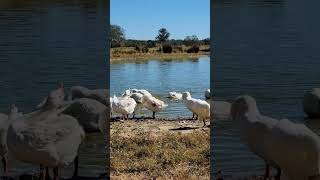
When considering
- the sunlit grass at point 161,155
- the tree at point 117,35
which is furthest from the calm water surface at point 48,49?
the sunlit grass at point 161,155

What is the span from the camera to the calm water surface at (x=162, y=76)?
3.46m

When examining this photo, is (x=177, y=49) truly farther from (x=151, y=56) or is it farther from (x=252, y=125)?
(x=252, y=125)

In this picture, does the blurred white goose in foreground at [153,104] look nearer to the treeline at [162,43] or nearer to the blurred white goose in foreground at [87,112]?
the treeline at [162,43]

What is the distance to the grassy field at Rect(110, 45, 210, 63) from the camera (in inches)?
129

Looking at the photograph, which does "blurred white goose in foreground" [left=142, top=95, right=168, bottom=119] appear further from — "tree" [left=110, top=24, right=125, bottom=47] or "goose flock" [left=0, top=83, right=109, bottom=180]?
"goose flock" [left=0, top=83, right=109, bottom=180]

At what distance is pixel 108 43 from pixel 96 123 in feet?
1.30

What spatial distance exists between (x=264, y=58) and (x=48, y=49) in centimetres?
103

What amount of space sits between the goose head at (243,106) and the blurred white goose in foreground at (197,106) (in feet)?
3.19

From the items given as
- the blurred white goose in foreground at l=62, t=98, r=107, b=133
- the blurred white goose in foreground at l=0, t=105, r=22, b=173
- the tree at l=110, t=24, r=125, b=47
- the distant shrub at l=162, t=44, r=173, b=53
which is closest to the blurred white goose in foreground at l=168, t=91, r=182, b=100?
the distant shrub at l=162, t=44, r=173, b=53

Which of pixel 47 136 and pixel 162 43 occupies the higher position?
pixel 162 43

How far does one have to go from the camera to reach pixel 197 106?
143 inches

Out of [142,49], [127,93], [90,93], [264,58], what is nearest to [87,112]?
[90,93]

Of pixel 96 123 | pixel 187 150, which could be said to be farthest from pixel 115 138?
pixel 96 123

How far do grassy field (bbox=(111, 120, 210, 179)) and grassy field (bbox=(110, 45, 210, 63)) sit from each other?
0.48 meters
